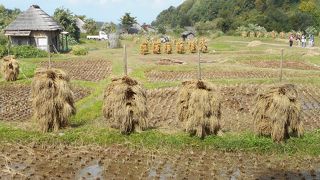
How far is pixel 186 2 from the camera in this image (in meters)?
157

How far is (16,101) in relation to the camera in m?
20.0

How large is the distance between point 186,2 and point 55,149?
148 metres

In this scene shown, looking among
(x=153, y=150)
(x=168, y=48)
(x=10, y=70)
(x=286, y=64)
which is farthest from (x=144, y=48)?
(x=153, y=150)

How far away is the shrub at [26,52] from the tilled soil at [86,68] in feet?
17.2

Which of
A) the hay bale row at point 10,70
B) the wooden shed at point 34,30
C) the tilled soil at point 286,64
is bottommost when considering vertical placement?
the tilled soil at point 286,64

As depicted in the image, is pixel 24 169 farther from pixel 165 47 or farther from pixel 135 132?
pixel 165 47

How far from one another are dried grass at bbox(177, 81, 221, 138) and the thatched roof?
3125cm

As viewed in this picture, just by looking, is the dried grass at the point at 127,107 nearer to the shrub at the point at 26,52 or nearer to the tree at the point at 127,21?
the shrub at the point at 26,52

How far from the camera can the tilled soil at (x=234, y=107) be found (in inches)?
615

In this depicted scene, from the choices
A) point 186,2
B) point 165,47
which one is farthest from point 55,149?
point 186,2

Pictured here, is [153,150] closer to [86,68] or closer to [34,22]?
[86,68]

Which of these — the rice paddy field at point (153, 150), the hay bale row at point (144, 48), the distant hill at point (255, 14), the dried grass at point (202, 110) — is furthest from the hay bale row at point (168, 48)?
the distant hill at point (255, 14)

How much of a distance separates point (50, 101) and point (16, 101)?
6.60m

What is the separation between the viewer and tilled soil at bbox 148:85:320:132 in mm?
15617
